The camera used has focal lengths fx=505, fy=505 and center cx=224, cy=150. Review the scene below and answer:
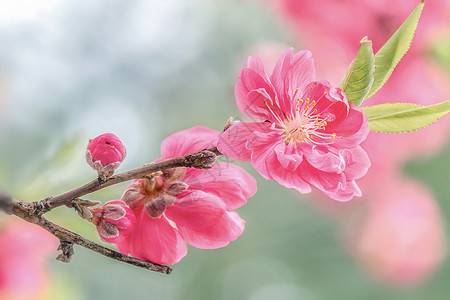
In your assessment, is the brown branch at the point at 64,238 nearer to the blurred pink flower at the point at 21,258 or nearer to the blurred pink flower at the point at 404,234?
the blurred pink flower at the point at 21,258

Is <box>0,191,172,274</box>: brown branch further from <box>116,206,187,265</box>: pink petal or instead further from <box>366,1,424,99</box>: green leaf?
<box>366,1,424,99</box>: green leaf

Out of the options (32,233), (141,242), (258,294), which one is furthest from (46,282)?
(258,294)

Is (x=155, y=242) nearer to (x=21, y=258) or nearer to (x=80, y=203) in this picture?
(x=80, y=203)

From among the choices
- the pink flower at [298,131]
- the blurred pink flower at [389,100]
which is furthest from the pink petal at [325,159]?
the blurred pink flower at [389,100]

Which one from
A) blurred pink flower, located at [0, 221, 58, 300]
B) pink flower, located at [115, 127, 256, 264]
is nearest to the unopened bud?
pink flower, located at [115, 127, 256, 264]

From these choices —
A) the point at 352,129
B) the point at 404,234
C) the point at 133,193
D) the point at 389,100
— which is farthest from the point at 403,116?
the point at 404,234

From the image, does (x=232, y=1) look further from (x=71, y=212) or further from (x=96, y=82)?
(x=71, y=212)
